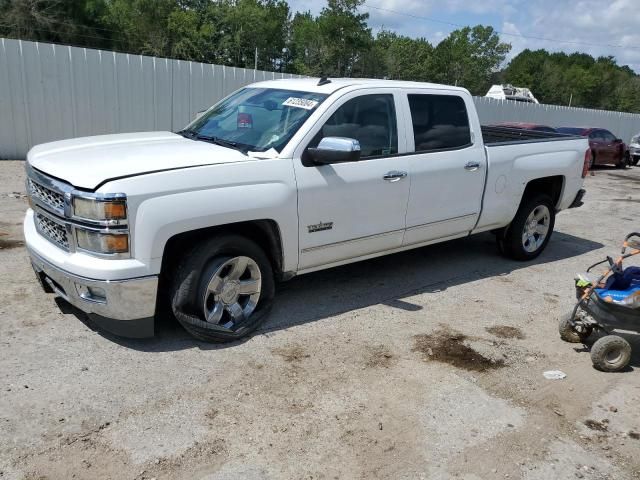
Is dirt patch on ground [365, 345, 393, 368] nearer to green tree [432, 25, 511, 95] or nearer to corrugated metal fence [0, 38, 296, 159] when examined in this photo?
corrugated metal fence [0, 38, 296, 159]

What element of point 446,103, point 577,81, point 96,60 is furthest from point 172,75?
point 577,81

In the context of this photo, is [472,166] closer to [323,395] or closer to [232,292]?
[232,292]

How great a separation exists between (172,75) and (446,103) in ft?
31.7

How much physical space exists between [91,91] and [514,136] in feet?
30.4

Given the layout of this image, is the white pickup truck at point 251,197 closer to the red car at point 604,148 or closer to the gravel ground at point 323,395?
the gravel ground at point 323,395

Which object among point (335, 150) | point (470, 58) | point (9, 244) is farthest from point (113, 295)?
point (470, 58)

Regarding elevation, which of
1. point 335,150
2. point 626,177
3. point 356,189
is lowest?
point 626,177

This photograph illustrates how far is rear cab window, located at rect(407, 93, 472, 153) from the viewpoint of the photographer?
5.50 m

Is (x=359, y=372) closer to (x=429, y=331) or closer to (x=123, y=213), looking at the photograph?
(x=429, y=331)

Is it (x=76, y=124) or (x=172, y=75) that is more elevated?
(x=172, y=75)

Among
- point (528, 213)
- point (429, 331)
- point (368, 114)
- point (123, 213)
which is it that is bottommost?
point (429, 331)

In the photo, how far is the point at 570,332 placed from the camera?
4.91 metres

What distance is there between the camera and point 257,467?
10.2ft

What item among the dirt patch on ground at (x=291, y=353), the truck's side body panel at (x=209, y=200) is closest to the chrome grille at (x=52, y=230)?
the truck's side body panel at (x=209, y=200)
